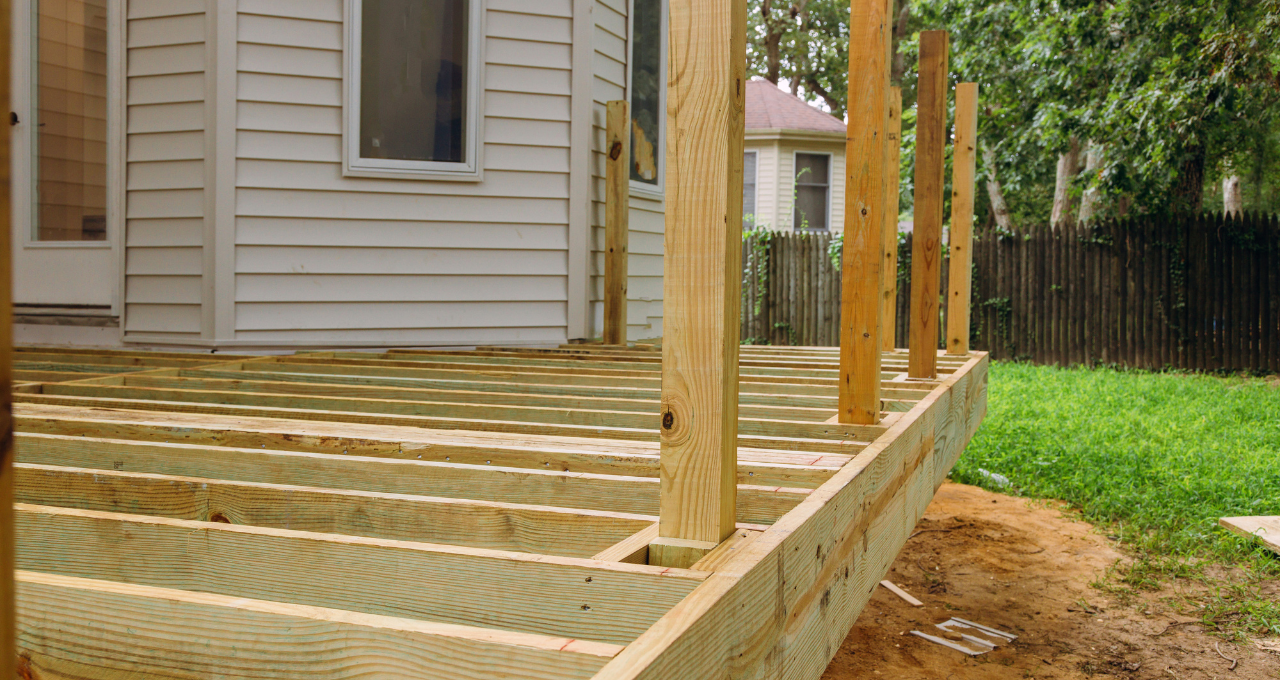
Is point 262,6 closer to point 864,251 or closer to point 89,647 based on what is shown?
point 864,251

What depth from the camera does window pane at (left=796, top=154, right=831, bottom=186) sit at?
62.2 feet

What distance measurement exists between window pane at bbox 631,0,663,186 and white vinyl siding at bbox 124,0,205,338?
3088 mm

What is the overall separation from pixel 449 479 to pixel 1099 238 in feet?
37.9

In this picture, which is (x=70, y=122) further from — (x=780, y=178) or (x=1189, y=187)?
(x=780, y=178)

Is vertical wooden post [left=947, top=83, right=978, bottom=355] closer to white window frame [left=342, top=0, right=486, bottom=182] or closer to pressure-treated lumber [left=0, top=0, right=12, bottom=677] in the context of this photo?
white window frame [left=342, top=0, right=486, bottom=182]

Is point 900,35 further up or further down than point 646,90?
further up

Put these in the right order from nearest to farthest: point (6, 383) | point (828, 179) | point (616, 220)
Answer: point (6, 383) < point (616, 220) < point (828, 179)

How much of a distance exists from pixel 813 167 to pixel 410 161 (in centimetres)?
1443

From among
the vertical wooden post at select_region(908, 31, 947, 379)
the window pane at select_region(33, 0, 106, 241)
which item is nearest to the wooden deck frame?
the vertical wooden post at select_region(908, 31, 947, 379)

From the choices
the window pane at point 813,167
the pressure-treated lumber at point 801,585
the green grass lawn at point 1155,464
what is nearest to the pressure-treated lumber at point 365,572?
the pressure-treated lumber at point 801,585

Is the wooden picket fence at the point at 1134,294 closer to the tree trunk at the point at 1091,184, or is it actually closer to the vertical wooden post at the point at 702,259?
the tree trunk at the point at 1091,184

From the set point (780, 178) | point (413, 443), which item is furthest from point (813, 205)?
point (413, 443)

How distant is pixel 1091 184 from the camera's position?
42.3 feet

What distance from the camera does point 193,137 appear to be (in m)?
5.52
